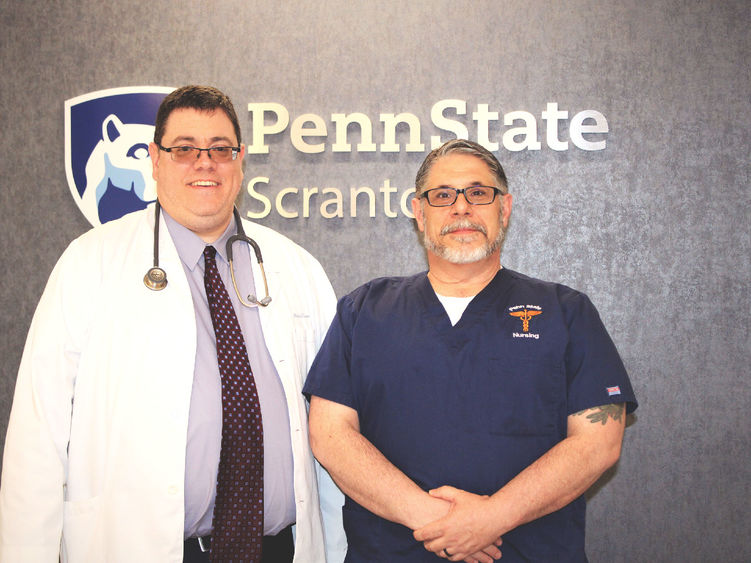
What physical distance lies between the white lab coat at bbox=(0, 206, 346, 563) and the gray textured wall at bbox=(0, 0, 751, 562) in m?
1.15

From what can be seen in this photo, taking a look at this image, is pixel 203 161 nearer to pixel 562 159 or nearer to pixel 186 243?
pixel 186 243

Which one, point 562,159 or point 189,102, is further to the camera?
point 562,159

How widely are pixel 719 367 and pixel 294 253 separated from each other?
72.0 inches

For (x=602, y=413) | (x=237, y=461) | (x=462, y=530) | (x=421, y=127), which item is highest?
(x=421, y=127)

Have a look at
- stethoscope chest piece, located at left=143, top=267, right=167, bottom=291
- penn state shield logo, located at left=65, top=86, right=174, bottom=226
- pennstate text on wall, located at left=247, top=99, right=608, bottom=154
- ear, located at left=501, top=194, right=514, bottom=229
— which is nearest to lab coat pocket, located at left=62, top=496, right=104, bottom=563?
stethoscope chest piece, located at left=143, top=267, right=167, bottom=291

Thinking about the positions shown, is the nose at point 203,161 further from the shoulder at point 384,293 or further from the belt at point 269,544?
the belt at point 269,544

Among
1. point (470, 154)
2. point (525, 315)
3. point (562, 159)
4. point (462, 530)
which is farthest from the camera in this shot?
point (562, 159)

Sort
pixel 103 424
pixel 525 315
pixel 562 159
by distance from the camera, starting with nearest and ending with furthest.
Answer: pixel 103 424
pixel 525 315
pixel 562 159

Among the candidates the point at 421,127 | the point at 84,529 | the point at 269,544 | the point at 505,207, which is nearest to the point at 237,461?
the point at 269,544

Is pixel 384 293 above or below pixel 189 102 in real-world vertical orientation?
below

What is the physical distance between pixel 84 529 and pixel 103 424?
0.27m

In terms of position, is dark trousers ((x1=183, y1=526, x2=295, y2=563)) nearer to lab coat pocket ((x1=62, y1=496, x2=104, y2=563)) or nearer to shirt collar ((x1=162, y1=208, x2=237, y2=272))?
lab coat pocket ((x1=62, y1=496, x2=104, y2=563))

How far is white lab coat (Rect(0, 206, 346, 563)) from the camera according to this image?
1.64m

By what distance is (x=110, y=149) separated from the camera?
9.19ft
